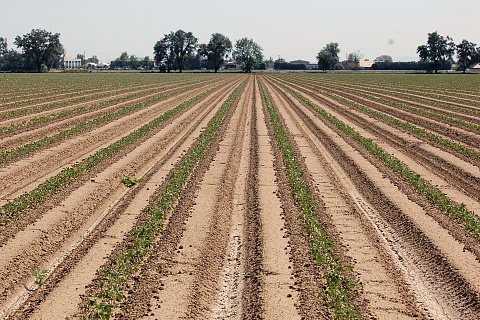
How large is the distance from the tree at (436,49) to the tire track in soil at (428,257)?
152966mm

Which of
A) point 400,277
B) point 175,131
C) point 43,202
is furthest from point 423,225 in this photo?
point 175,131

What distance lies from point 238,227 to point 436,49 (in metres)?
160

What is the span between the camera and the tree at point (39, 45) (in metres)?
147

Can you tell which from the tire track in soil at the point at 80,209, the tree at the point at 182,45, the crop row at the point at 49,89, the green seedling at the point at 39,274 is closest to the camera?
the green seedling at the point at 39,274

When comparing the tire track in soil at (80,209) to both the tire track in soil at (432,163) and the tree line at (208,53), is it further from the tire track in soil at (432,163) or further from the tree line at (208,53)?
the tree line at (208,53)

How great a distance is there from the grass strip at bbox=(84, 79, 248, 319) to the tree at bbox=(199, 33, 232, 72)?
515ft

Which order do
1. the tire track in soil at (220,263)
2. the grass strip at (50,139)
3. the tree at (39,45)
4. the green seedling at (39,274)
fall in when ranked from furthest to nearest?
the tree at (39,45), the grass strip at (50,139), the green seedling at (39,274), the tire track in soil at (220,263)

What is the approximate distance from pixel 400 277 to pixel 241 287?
2.45m

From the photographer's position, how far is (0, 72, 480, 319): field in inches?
301

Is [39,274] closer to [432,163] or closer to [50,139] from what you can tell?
[432,163]

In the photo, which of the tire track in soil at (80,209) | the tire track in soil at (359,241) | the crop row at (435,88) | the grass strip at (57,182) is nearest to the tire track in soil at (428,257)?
the tire track in soil at (359,241)

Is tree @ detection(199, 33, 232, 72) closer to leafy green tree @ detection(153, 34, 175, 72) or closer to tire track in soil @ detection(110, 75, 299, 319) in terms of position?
leafy green tree @ detection(153, 34, 175, 72)

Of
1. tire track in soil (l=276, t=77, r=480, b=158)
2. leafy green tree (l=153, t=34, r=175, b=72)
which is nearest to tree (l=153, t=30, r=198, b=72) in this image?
leafy green tree (l=153, t=34, r=175, b=72)

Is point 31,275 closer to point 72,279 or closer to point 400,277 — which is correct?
point 72,279
